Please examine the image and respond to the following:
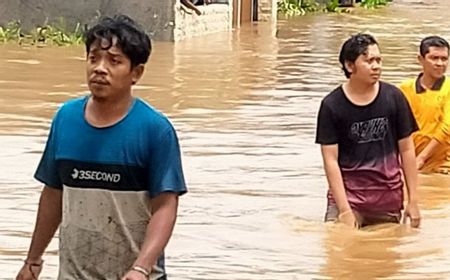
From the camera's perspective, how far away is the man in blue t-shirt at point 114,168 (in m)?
4.23

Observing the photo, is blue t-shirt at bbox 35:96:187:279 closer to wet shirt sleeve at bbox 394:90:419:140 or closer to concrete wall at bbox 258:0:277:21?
wet shirt sleeve at bbox 394:90:419:140

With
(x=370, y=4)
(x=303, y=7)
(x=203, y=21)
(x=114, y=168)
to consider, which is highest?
(x=114, y=168)

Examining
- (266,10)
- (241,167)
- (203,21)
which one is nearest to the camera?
(241,167)

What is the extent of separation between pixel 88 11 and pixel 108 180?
20872 millimetres

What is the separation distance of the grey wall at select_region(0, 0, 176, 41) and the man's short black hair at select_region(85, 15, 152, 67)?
20412 millimetres

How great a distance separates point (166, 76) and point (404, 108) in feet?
34.9

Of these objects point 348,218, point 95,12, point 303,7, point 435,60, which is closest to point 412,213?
point 348,218

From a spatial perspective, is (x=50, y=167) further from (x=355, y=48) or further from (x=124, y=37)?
(x=355, y=48)

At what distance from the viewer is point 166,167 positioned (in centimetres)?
421

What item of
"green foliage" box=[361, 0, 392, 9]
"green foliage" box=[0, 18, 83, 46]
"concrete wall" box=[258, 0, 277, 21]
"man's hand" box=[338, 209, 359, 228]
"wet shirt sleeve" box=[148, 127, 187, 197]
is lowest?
"green foliage" box=[361, 0, 392, 9]

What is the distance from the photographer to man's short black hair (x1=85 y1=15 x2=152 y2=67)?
14.0 feet


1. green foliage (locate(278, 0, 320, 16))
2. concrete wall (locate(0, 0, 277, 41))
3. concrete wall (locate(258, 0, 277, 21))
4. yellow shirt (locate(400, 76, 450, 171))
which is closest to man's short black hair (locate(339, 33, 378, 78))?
yellow shirt (locate(400, 76, 450, 171))

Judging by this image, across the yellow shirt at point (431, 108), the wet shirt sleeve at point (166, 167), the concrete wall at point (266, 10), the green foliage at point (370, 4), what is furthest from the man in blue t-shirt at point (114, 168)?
the green foliage at point (370, 4)

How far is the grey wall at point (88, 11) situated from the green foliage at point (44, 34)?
186mm
